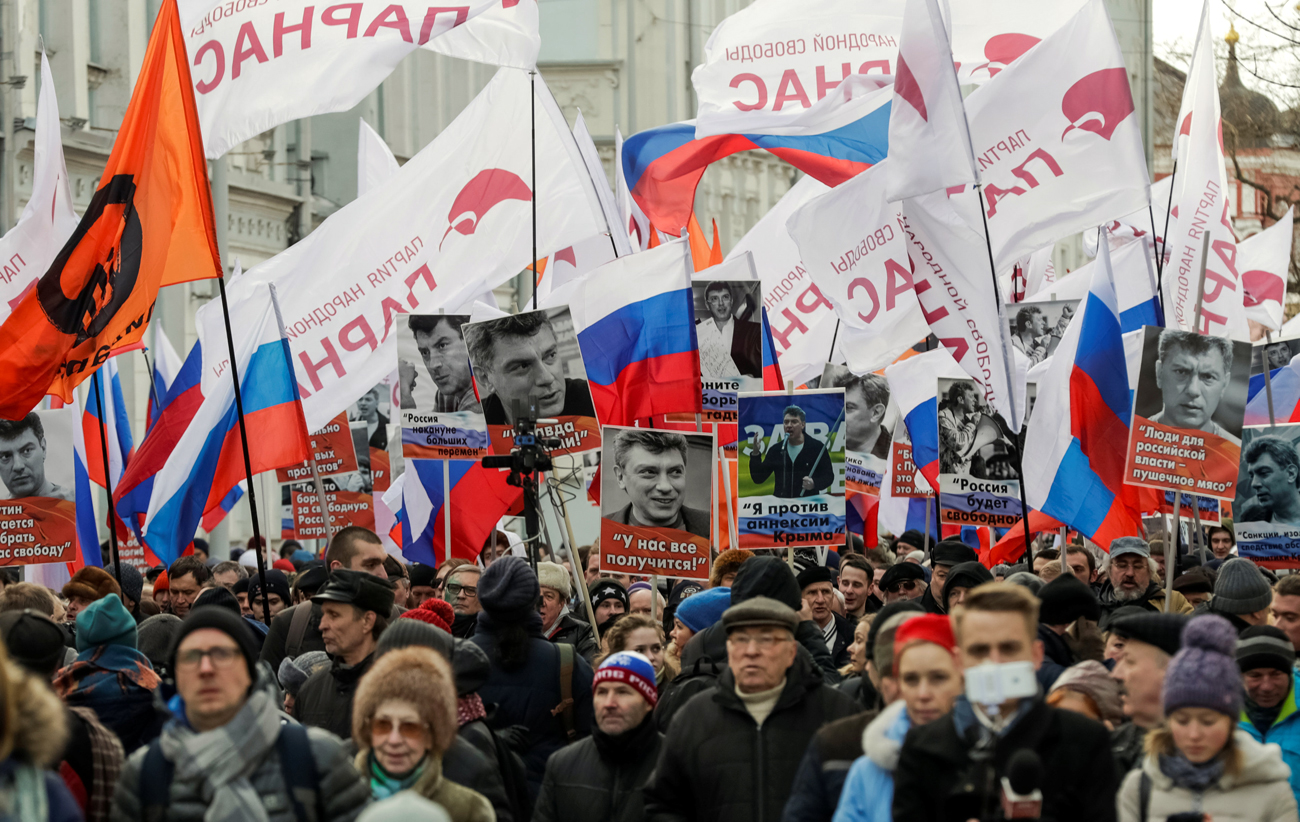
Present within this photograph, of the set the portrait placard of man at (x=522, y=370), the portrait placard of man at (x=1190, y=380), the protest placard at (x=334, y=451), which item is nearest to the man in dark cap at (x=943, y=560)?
the portrait placard of man at (x=1190, y=380)

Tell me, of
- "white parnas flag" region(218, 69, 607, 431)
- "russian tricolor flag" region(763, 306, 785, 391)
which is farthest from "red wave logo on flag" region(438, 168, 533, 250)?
"russian tricolor flag" region(763, 306, 785, 391)

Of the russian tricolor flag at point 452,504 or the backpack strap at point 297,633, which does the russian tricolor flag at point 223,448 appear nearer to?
the russian tricolor flag at point 452,504

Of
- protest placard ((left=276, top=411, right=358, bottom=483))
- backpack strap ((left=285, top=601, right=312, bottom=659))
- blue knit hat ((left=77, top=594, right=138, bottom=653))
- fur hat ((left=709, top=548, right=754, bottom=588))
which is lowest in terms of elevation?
backpack strap ((left=285, top=601, right=312, bottom=659))

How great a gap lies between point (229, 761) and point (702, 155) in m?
11.1

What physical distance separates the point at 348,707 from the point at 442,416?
621 centimetres

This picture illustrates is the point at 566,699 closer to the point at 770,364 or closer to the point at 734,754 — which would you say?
the point at 734,754

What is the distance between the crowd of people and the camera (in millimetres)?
4289

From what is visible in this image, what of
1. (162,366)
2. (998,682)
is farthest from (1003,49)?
(998,682)

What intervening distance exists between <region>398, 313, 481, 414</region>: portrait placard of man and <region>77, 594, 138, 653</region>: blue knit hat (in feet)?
21.2

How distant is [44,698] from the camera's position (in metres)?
4.03

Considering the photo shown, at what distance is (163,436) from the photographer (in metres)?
14.7

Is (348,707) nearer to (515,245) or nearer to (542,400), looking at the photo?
(542,400)

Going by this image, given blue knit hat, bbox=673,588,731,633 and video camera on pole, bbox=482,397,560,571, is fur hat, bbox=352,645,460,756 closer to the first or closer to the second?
blue knit hat, bbox=673,588,731,633

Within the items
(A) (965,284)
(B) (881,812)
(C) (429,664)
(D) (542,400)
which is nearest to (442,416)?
(D) (542,400)
